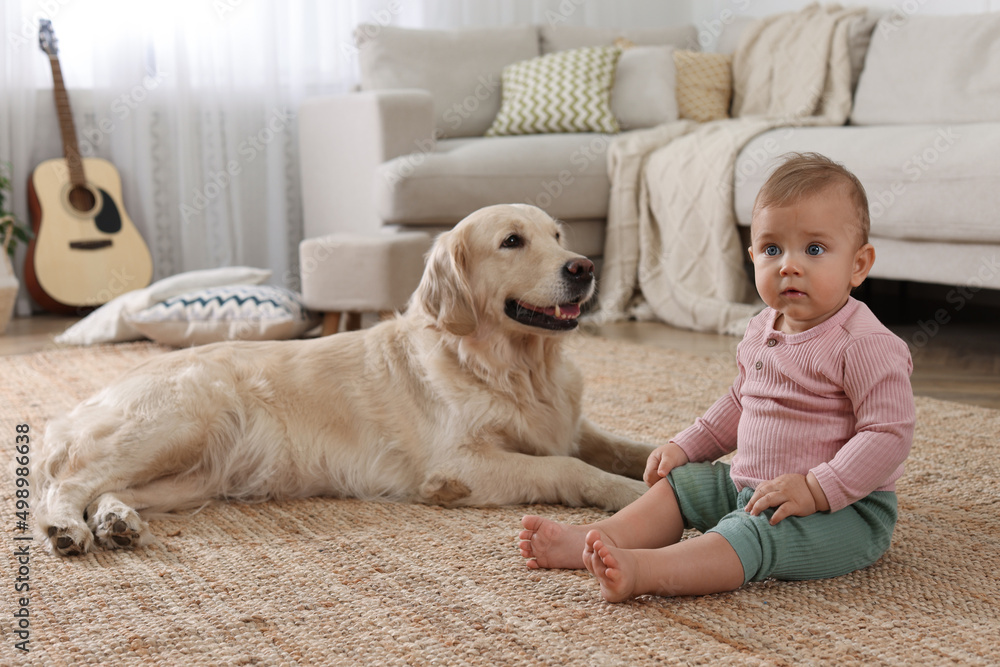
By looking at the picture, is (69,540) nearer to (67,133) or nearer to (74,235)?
(74,235)

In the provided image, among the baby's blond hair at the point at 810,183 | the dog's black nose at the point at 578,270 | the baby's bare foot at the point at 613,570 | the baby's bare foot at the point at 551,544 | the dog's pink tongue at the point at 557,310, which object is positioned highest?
the baby's blond hair at the point at 810,183

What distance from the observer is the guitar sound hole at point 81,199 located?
15.3ft

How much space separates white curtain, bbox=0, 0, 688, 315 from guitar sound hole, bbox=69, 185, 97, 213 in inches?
11.4

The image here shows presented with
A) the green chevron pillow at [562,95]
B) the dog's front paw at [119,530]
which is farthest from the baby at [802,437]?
the green chevron pillow at [562,95]

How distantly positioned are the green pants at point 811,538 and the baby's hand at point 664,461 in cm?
11

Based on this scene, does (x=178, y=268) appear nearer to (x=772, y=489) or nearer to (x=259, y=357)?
(x=259, y=357)

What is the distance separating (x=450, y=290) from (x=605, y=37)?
12.6ft

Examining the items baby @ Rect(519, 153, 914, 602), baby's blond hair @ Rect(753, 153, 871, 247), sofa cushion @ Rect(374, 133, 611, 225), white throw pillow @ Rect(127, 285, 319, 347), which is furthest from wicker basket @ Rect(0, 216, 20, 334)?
baby's blond hair @ Rect(753, 153, 871, 247)

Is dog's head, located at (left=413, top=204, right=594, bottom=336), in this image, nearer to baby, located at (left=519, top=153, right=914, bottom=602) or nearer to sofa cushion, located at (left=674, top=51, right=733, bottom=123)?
baby, located at (left=519, top=153, right=914, bottom=602)

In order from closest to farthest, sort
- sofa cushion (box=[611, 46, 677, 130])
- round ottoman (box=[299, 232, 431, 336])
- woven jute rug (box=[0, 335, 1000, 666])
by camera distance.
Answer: woven jute rug (box=[0, 335, 1000, 666]) → round ottoman (box=[299, 232, 431, 336]) → sofa cushion (box=[611, 46, 677, 130])

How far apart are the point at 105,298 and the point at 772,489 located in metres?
4.07

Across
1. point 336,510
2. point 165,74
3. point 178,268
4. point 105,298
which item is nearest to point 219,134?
point 165,74

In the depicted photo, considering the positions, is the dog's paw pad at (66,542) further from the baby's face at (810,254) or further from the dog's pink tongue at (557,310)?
the baby's face at (810,254)

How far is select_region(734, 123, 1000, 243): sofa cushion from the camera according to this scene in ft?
9.33
